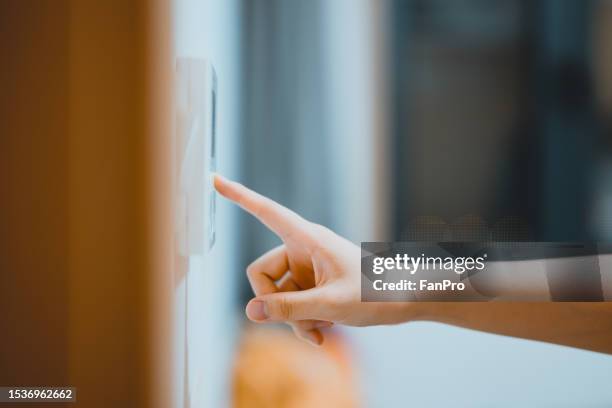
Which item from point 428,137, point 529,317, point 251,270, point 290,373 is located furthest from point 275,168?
point 529,317

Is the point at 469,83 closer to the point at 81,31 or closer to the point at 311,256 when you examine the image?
the point at 311,256

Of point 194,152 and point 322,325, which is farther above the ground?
point 194,152

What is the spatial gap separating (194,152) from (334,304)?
1.38 ft

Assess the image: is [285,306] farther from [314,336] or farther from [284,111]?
[284,111]

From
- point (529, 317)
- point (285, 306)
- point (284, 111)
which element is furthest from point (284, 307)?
point (529, 317)

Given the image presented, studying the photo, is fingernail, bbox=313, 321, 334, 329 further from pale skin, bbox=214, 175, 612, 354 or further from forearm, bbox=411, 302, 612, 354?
forearm, bbox=411, 302, 612, 354

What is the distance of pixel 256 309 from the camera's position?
938mm

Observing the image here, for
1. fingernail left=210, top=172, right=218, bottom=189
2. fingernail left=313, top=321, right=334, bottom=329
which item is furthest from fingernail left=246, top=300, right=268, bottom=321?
fingernail left=210, top=172, right=218, bottom=189

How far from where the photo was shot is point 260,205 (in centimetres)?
92

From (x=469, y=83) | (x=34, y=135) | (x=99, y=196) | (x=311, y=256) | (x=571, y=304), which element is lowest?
(x=571, y=304)

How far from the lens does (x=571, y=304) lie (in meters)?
0.95

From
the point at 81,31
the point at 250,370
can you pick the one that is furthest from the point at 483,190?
the point at 81,31

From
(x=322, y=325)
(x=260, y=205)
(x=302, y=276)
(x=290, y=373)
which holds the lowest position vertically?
(x=290, y=373)

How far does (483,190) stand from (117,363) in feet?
2.79
